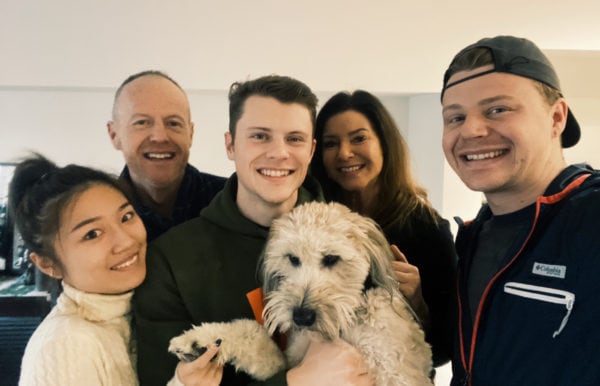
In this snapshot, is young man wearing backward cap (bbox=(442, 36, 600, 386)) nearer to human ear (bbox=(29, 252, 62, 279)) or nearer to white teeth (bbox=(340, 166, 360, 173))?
white teeth (bbox=(340, 166, 360, 173))

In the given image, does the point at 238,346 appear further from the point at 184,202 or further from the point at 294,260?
the point at 184,202

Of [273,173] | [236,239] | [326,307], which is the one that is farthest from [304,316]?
[273,173]

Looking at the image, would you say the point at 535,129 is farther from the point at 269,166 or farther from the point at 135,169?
the point at 135,169

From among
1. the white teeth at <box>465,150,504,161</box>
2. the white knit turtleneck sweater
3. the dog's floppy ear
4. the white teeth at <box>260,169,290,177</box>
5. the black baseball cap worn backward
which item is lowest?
the white knit turtleneck sweater

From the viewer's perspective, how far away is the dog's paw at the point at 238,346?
1293 mm

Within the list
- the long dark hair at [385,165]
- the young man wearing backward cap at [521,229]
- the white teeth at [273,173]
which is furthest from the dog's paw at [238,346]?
the long dark hair at [385,165]

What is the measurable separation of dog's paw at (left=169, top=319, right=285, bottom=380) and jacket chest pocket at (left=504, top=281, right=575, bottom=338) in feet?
2.64

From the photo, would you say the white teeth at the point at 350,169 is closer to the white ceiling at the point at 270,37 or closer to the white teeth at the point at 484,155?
the white teeth at the point at 484,155

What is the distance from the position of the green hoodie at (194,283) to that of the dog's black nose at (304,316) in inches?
10.4

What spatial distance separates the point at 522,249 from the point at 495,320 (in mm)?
237

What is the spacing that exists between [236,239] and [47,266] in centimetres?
73

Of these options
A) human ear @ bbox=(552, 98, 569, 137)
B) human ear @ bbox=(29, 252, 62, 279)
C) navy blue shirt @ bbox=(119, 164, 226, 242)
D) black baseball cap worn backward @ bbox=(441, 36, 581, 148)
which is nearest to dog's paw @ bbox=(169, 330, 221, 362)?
human ear @ bbox=(29, 252, 62, 279)

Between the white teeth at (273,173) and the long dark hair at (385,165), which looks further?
the long dark hair at (385,165)

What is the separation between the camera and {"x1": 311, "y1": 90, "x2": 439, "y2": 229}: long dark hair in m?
2.27
